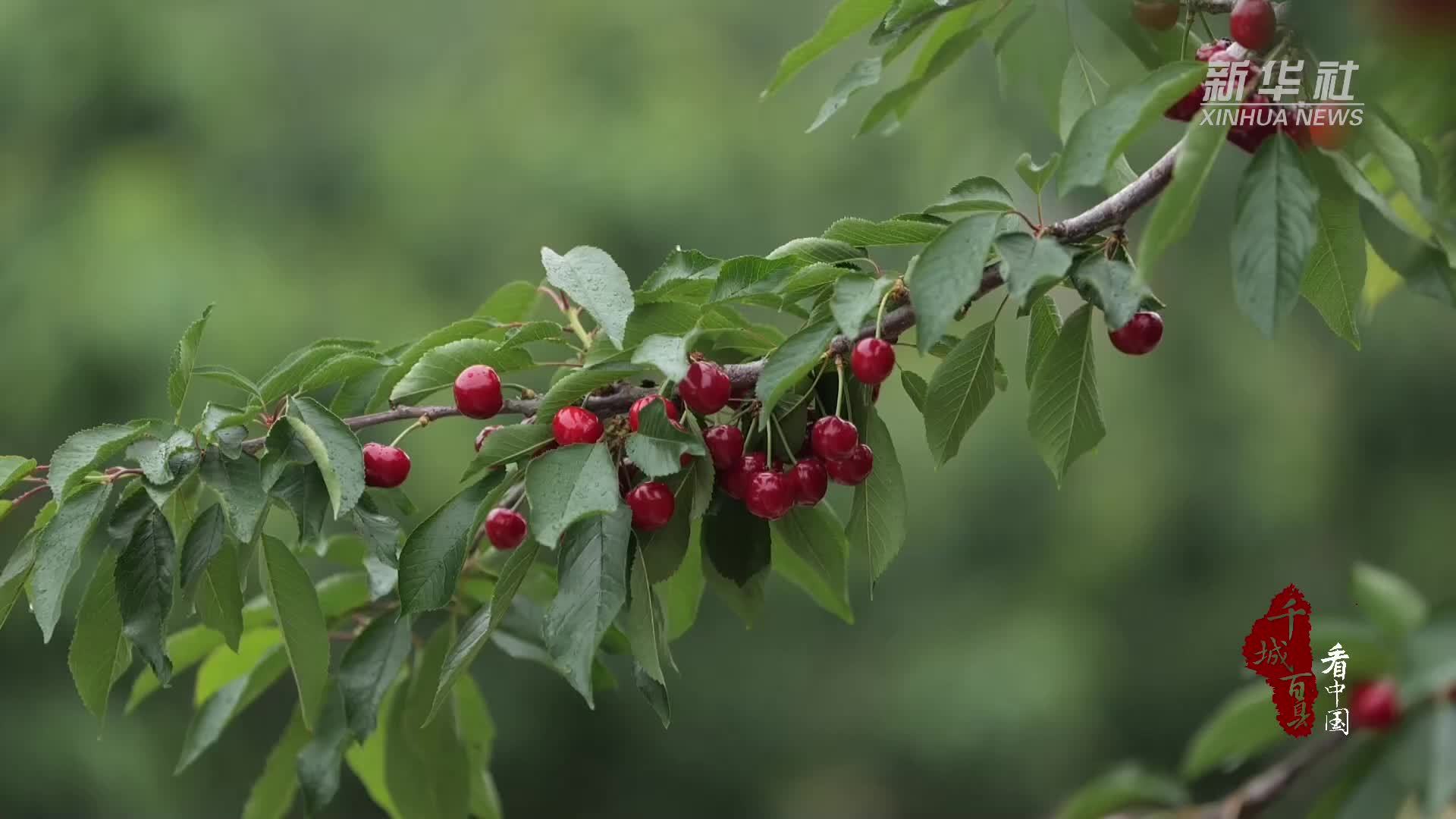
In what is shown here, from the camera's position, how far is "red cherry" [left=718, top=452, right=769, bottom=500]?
763mm

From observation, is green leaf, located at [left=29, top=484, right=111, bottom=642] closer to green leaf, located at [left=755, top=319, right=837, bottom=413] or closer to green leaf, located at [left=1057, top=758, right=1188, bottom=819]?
green leaf, located at [left=755, top=319, right=837, bottom=413]

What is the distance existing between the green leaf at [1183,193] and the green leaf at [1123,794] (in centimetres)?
63

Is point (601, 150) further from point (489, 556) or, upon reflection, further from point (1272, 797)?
point (1272, 797)

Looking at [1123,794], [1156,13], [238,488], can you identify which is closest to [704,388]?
[238,488]

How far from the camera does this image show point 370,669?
0.90 m

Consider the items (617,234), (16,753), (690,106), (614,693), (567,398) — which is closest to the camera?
(567,398)

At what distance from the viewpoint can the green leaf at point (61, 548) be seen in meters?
0.69

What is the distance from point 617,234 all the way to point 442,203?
0.48 m

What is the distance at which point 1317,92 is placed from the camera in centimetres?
63

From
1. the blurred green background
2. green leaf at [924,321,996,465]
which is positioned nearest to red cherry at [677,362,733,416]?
green leaf at [924,321,996,465]

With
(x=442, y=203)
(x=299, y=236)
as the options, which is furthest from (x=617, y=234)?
(x=299, y=236)

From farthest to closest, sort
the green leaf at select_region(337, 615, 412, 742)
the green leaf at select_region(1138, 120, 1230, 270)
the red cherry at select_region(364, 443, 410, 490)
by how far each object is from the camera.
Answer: the green leaf at select_region(337, 615, 412, 742) < the red cherry at select_region(364, 443, 410, 490) < the green leaf at select_region(1138, 120, 1230, 270)

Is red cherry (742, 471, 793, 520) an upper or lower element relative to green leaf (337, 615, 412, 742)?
upper

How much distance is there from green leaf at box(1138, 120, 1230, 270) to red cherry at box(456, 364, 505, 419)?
0.36 metres
